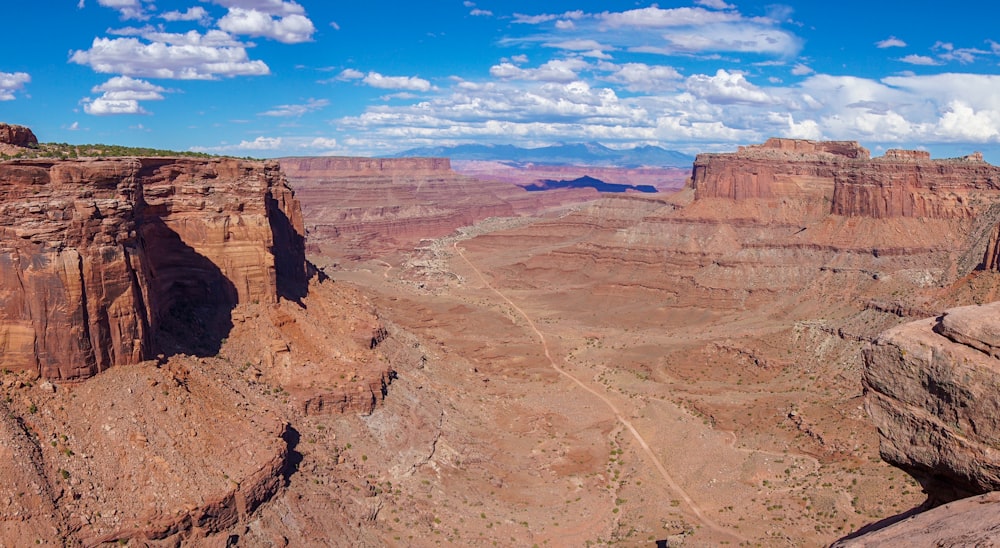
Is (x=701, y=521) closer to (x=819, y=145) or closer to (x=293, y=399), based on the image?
(x=293, y=399)

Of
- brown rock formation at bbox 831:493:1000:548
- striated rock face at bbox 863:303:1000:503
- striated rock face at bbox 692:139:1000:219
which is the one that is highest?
striated rock face at bbox 692:139:1000:219

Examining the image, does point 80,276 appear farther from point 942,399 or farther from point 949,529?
point 949,529

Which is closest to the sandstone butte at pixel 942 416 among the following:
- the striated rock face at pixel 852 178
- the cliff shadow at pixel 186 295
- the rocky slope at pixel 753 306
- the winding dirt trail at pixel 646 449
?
the rocky slope at pixel 753 306

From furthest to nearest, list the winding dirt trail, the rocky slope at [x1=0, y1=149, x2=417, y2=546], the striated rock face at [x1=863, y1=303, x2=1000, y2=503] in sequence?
the winding dirt trail, the rocky slope at [x1=0, y1=149, x2=417, y2=546], the striated rock face at [x1=863, y1=303, x2=1000, y2=503]

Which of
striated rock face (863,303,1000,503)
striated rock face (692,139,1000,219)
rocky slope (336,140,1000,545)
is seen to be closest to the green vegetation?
rocky slope (336,140,1000,545)

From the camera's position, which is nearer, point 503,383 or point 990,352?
point 990,352

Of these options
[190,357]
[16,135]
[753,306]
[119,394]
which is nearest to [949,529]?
[119,394]

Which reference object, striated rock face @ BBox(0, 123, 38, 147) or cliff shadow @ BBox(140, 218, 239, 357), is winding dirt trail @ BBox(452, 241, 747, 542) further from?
striated rock face @ BBox(0, 123, 38, 147)

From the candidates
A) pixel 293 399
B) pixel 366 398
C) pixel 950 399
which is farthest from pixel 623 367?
pixel 950 399
